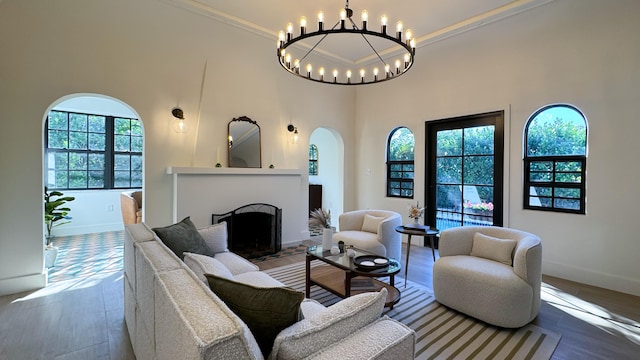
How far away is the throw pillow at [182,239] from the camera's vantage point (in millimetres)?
2369

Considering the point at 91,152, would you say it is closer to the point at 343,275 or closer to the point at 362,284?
the point at 343,275

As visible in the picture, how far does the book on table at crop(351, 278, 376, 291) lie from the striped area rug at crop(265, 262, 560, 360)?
0.27 metres

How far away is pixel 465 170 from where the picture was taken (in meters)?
4.73

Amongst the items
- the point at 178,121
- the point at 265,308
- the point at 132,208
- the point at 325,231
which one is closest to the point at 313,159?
the point at 178,121

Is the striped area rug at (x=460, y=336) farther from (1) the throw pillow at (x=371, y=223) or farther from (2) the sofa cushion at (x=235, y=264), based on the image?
(1) the throw pillow at (x=371, y=223)

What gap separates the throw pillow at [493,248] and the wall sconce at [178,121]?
4049mm

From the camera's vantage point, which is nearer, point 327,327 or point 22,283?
point 327,327

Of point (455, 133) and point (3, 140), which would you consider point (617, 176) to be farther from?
point (3, 140)

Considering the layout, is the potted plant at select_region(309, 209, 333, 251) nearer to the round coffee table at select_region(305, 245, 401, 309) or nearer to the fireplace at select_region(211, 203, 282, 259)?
the round coffee table at select_region(305, 245, 401, 309)

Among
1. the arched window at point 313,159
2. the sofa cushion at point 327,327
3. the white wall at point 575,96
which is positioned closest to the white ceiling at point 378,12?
the white wall at point 575,96

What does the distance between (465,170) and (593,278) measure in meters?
2.06

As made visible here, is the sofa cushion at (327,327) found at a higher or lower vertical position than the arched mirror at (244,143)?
lower

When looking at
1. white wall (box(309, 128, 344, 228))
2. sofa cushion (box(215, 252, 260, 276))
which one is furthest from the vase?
white wall (box(309, 128, 344, 228))

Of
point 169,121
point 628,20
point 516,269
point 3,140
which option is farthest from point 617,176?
point 3,140
